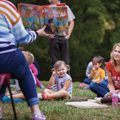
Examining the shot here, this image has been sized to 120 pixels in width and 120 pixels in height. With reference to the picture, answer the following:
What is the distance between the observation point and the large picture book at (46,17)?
7.45 m

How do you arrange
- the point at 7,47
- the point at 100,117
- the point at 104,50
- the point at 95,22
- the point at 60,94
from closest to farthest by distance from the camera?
the point at 7,47
the point at 100,117
the point at 60,94
the point at 95,22
the point at 104,50

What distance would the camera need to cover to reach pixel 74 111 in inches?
223

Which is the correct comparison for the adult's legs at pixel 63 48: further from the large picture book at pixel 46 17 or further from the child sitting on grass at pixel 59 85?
the child sitting on grass at pixel 59 85

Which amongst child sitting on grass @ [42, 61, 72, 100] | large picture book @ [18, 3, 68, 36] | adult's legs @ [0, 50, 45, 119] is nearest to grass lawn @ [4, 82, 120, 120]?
adult's legs @ [0, 50, 45, 119]

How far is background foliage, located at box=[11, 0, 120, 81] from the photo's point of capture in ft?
66.2

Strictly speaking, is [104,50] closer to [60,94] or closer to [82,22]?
[82,22]

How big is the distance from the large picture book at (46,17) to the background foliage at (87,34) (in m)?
11.1

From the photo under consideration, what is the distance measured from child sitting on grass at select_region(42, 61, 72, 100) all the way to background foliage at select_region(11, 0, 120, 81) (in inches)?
475

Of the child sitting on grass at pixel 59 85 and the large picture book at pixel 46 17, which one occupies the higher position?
the large picture book at pixel 46 17

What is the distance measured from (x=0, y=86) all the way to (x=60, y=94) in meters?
2.30

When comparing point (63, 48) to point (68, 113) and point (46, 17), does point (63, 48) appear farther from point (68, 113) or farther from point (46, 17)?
point (68, 113)

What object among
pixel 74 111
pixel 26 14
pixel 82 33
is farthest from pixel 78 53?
pixel 74 111

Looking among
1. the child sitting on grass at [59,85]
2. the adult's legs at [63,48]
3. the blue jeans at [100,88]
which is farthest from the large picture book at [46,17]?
the blue jeans at [100,88]

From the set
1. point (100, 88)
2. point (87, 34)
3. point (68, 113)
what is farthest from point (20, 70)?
point (87, 34)
